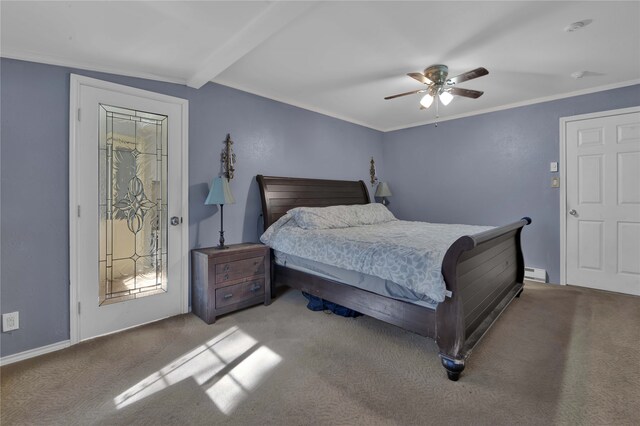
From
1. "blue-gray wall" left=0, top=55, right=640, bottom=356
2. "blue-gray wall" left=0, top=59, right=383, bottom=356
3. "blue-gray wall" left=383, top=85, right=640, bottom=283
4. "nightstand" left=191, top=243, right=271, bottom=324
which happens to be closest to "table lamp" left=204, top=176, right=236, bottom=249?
"blue-gray wall" left=0, top=55, right=640, bottom=356

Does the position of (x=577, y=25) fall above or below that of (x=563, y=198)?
above

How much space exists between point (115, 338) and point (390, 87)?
12.1 feet

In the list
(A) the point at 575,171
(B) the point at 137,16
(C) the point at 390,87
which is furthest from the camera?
(A) the point at 575,171

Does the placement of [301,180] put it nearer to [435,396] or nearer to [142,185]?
[142,185]

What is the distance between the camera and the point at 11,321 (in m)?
2.14

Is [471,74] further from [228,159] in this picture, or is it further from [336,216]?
[228,159]

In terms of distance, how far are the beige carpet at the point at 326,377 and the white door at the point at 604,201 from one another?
1.05m

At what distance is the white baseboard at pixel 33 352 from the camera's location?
2117 millimetres

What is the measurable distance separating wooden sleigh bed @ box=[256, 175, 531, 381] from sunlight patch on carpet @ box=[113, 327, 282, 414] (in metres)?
0.80

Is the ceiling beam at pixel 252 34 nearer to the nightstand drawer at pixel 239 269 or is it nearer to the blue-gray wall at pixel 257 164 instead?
the blue-gray wall at pixel 257 164

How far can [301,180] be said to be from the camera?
4.05 meters

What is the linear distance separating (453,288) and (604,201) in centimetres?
317

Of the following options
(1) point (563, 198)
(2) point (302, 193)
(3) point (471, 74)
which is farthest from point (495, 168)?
(2) point (302, 193)

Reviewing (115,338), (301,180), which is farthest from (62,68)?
(301,180)
